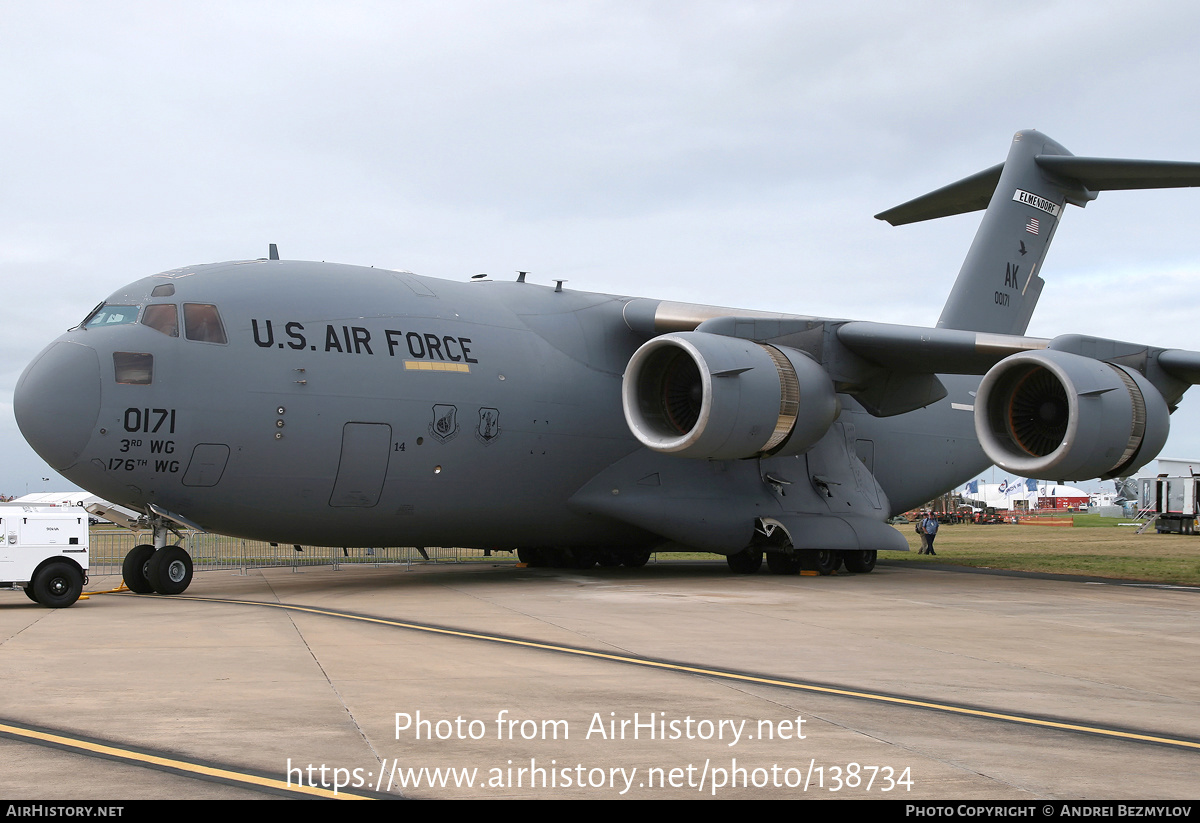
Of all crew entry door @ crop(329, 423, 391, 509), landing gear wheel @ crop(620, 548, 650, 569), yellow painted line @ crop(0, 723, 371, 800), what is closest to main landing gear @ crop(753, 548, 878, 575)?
landing gear wheel @ crop(620, 548, 650, 569)

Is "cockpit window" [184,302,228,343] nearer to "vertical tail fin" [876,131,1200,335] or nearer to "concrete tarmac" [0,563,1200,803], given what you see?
"concrete tarmac" [0,563,1200,803]

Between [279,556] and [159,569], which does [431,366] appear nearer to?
[159,569]

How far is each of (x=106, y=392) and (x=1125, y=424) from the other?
11.9m

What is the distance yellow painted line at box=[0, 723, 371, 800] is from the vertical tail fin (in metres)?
17.7

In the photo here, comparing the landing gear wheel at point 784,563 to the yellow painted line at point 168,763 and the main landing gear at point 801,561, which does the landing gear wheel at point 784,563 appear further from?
the yellow painted line at point 168,763

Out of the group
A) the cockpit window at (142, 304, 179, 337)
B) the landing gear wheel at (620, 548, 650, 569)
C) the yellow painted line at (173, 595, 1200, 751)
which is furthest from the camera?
the landing gear wheel at (620, 548, 650, 569)

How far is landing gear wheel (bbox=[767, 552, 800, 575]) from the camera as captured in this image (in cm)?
1700

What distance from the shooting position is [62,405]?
12031 mm

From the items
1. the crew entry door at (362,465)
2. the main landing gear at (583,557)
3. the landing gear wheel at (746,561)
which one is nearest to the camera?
the crew entry door at (362,465)

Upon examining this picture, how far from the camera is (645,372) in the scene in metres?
15.0

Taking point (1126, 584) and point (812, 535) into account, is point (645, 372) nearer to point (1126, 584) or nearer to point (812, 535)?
point (812, 535)

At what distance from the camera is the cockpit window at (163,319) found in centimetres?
1269

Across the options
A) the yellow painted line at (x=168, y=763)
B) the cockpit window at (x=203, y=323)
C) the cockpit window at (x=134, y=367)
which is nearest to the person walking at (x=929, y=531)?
the cockpit window at (x=203, y=323)

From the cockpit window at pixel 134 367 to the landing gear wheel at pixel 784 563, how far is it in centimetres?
948
